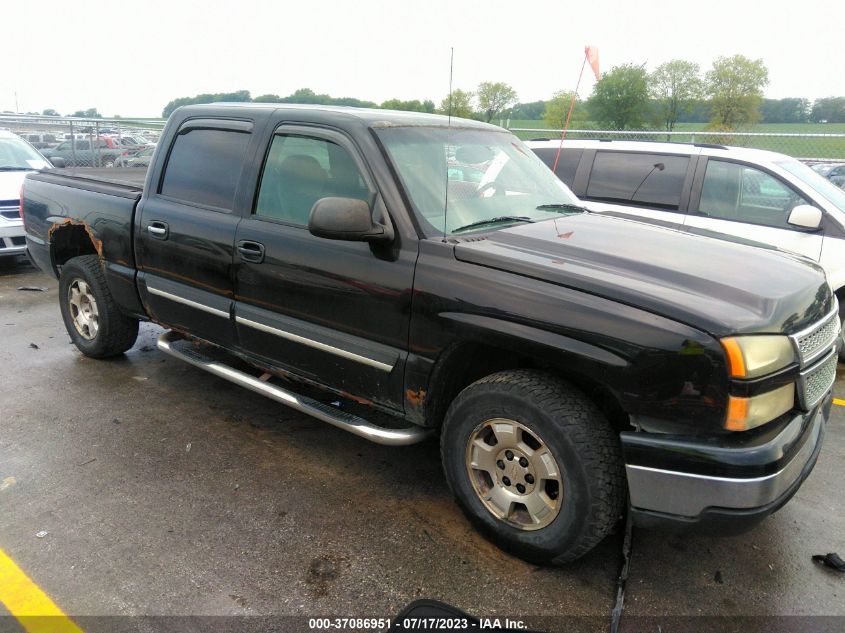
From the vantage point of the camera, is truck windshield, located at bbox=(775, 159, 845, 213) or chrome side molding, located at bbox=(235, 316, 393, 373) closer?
chrome side molding, located at bbox=(235, 316, 393, 373)

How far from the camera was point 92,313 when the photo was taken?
4902 millimetres

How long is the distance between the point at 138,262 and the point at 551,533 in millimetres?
3187

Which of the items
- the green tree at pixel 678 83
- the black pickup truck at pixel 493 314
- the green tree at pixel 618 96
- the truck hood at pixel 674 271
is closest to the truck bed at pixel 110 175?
the black pickup truck at pixel 493 314

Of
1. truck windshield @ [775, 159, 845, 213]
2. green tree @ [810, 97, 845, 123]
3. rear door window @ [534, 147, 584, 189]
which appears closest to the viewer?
truck windshield @ [775, 159, 845, 213]

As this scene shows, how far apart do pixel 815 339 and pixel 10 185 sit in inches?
358

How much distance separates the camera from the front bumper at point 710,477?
2186 millimetres

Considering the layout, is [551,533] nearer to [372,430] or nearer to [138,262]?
[372,430]

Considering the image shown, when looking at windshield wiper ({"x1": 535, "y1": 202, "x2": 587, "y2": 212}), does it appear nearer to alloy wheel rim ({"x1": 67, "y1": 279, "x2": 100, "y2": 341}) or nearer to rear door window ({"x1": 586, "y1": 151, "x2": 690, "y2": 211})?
rear door window ({"x1": 586, "y1": 151, "x2": 690, "y2": 211})

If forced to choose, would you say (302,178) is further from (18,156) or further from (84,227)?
(18,156)

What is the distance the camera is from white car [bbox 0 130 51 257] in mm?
7828

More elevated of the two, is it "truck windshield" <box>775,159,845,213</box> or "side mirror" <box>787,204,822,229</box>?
"truck windshield" <box>775,159,845,213</box>

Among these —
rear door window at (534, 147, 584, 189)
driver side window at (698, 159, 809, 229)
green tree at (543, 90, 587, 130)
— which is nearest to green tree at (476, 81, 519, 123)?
rear door window at (534, 147, 584, 189)

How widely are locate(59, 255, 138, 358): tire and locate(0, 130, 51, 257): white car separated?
3.02 m

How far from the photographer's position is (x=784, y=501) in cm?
238
